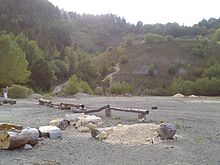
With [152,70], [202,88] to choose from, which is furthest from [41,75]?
[152,70]

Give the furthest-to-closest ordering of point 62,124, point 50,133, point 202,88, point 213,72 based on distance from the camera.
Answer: point 213,72 → point 202,88 → point 62,124 → point 50,133

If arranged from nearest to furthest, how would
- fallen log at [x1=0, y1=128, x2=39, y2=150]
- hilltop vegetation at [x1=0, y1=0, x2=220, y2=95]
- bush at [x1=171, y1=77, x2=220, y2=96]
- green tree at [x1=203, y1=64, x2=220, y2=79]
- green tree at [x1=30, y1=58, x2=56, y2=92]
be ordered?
fallen log at [x1=0, y1=128, x2=39, y2=150], green tree at [x1=30, y1=58, x2=56, y2=92], bush at [x1=171, y1=77, x2=220, y2=96], hilltop vegetation at [x1=0, y1=0, x2=220, y2=95], green tree at [x1=203, y1=64, x2=220, y2=79]

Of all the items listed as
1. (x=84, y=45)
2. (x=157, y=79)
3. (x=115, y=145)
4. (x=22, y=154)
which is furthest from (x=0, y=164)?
(x=84, y=45)

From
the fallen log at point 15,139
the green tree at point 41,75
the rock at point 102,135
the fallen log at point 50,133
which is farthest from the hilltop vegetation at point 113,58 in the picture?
the fallen log at point 15,139

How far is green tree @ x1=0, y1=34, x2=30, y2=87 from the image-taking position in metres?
50.8

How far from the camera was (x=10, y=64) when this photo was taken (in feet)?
168

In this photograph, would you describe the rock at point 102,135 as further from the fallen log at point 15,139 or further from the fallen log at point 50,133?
the fallen log at point 15,139

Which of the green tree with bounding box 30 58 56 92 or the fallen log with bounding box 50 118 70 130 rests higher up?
the green tree with bounding box 30 58 56 92

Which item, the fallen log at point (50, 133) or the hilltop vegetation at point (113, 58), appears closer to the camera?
the fallen log at point (50, 133)

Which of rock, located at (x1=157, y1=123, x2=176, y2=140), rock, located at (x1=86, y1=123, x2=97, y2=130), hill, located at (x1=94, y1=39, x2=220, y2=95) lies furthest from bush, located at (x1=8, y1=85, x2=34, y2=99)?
hill, located at (x1=94, y1=39, x2=220, y2=95)

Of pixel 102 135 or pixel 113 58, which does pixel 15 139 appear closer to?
pixel 102 135

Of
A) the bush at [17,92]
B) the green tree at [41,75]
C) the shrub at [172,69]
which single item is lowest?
the bush at [17,92]

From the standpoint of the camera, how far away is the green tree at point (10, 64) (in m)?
50.8

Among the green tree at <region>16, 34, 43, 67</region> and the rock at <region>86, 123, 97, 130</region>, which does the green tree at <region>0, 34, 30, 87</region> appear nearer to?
the green tree at <region>16, 34, 43, 67</region>
